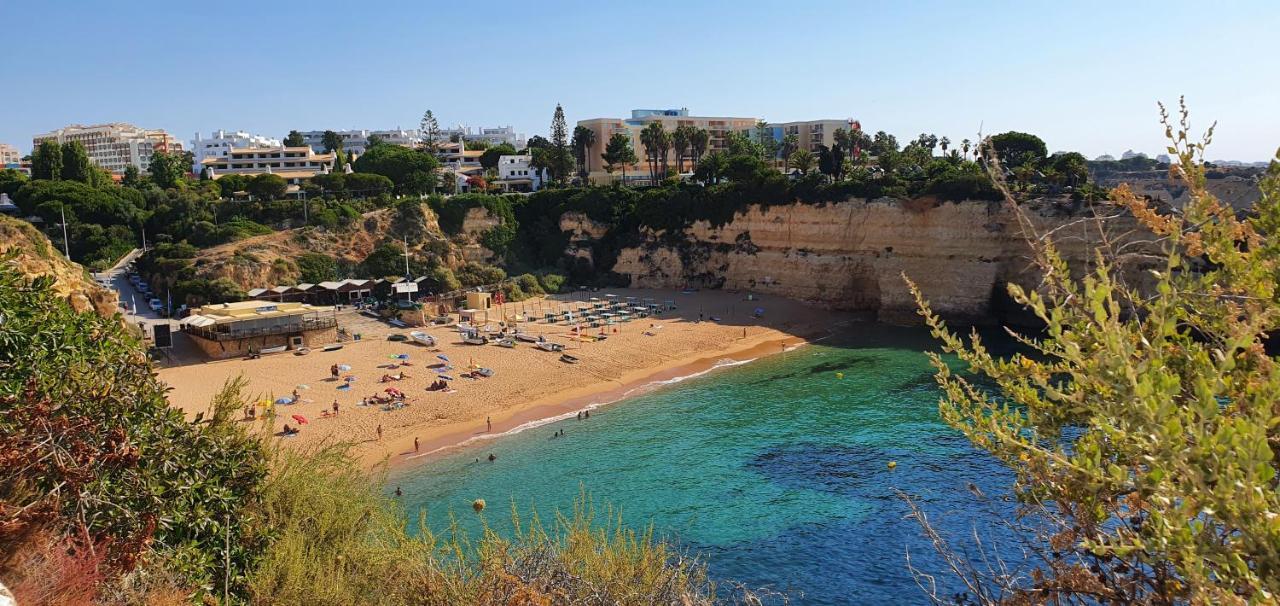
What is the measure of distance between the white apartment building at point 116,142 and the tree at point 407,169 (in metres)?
84.4

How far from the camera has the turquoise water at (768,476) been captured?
19.8 meters

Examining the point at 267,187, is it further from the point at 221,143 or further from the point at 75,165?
the point at 221,143

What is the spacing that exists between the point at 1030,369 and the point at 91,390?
1177 centimetres

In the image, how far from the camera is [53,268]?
25.5 metres

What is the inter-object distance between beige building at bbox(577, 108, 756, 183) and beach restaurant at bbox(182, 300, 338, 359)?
137ft

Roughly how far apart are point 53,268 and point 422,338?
677 inches

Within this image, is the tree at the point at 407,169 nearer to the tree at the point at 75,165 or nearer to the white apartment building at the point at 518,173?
the white apartment building at the point at 518,173

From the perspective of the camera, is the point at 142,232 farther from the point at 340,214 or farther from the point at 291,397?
the point at 291,397

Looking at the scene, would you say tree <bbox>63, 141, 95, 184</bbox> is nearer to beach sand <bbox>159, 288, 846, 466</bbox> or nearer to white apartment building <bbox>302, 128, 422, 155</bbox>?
beach sand <bbox>159, 288, 846, 466</bbox>

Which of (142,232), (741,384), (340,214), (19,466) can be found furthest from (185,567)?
(142,232)

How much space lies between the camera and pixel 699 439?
2898 cm

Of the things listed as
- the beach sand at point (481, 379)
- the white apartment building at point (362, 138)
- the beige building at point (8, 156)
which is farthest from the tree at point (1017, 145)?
the beige building at point (8, 156)

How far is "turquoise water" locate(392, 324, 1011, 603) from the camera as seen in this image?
19812mm

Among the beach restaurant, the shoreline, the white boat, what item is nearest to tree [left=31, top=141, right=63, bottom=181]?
the beach restaurant
